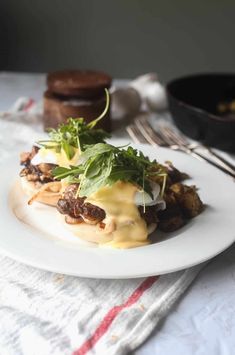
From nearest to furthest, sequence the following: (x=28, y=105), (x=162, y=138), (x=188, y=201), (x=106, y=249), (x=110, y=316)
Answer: (x=110, y=316) → (x=106, y=249) → (x=188, y=201) → (x=162, y=138) → (x=28, y=105)

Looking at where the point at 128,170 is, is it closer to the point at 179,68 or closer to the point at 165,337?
the point at 165,337

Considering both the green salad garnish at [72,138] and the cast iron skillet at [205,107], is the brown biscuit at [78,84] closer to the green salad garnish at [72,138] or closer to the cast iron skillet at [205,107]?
the cast iron skillet at [205,107]

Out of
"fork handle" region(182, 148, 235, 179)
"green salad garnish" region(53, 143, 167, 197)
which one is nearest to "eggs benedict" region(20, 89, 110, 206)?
"green salad garnish" region(53, 143, 167, 197)

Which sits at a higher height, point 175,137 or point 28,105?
point 175,137

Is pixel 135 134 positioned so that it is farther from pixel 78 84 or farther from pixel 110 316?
pixel 110 316

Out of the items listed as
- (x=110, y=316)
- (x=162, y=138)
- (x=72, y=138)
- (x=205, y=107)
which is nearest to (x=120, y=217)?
(x=110, y=316)

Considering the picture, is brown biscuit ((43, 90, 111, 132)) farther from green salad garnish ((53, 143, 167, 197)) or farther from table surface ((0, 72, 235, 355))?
table surface ((0, 72, 235, 355))
